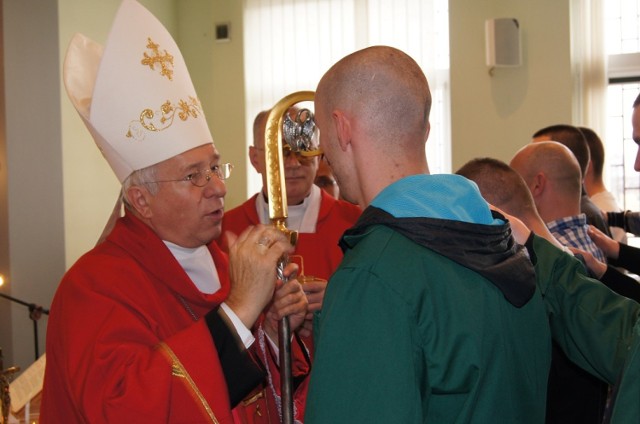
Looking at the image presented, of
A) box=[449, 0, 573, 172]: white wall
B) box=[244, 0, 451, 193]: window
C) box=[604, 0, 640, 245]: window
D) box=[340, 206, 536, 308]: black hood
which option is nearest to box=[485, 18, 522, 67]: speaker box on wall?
box=[449, 0, 573, 172]: white wall

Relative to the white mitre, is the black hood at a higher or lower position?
lower

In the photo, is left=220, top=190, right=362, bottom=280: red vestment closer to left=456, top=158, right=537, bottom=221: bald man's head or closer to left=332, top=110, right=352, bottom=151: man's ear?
left=456, top=158, right=537, bottom=221: bald man's head

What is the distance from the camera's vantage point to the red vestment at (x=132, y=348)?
1901mm

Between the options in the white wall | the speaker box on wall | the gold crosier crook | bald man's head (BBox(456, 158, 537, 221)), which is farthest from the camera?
the white wall

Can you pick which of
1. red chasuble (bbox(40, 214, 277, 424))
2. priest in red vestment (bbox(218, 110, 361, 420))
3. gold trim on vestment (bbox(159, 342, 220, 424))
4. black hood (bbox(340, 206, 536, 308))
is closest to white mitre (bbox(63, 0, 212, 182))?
red chasuble (bbox(40, 214, 277, 424))

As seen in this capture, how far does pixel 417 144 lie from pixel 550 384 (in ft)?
4.35

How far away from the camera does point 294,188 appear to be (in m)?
3.91

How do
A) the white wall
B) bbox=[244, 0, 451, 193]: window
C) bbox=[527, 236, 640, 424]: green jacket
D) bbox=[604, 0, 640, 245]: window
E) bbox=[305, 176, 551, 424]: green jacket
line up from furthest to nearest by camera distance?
bbox=[244, 0, 451, 193]: window → bbox=[604, 0, 640, 245]: window → the white wall → bbox=[527, 236, 640, 424]: green jacket → bbox=[305, 176, 551, 424]: green jacket

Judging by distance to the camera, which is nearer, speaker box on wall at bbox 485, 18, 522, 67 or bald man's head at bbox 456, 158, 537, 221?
bald man's head at bbox 456, 158, 537, 221

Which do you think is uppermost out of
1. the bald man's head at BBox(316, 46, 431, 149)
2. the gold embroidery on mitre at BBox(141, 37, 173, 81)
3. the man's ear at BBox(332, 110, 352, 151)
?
the gold embroidery on mitre at BBox(141, 37, 173, 81)

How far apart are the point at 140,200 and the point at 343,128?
3.18ft

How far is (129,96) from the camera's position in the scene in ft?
7.72

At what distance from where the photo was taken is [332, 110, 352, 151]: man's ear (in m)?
1.61

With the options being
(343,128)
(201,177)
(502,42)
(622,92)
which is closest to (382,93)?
(343,128)
